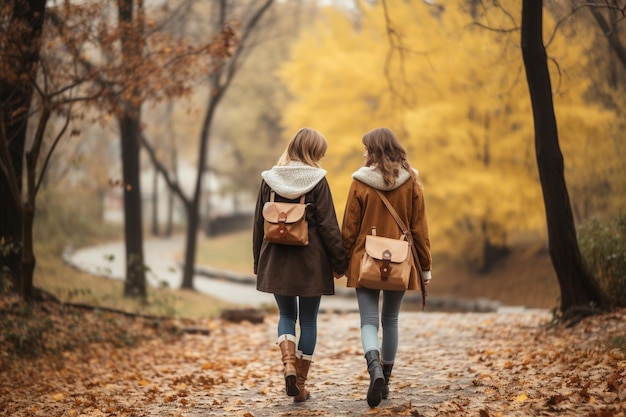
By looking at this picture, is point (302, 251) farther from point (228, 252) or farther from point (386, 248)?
point (228, 252)

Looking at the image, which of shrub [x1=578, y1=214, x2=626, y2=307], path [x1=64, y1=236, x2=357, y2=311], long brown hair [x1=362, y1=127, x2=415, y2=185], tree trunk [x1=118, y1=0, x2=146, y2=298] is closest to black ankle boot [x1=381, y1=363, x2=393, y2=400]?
long brown hair [x1=362, y1=127, x2=415, y2=185]

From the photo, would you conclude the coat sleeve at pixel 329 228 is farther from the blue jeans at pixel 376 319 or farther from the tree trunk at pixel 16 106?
the tree trunk at pixel 16 106

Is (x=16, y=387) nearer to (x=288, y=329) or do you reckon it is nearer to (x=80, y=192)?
(x=288, y=329)

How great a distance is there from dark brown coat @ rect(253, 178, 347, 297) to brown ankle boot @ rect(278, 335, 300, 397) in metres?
0.38

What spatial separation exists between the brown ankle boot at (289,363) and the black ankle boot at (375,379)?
0.57 m

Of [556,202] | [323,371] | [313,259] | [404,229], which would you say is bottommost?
[323,371]

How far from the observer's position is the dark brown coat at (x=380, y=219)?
5152 mm

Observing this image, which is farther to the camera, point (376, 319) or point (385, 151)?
point (376, 319)

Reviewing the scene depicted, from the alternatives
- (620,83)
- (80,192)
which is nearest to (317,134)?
(620,83)

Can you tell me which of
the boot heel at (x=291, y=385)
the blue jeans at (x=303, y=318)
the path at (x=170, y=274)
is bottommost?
the path at (x=170, y=274)

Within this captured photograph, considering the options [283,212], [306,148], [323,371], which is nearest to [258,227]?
[283,212]

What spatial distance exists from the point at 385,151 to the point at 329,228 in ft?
2.25

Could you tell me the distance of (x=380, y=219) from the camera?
5164 millimetres

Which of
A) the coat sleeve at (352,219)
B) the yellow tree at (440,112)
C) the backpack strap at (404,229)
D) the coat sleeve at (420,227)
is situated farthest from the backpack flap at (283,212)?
the yellow tree at (440,112)
